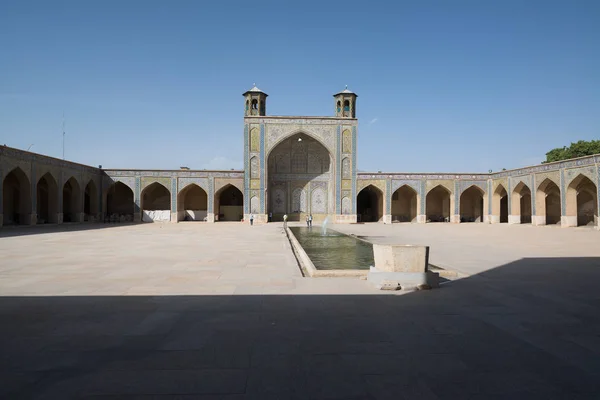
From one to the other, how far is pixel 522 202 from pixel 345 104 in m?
12.4

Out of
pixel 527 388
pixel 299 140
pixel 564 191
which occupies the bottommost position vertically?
pixel 527 388

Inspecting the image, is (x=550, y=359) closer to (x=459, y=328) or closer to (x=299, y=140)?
(x=459, y=328)

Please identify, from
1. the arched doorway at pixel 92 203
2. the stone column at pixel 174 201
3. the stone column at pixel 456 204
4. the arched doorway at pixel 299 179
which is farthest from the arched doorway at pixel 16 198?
the stone column at pixel 456 204

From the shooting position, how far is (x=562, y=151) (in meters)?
30.6

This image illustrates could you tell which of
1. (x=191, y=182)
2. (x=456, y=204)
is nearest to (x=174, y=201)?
(x=191, y=182)

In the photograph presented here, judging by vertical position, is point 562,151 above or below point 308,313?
above

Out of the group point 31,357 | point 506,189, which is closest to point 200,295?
point 31,357

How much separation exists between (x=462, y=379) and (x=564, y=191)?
20.1 meters

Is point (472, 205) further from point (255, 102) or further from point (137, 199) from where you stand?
point (137, 199)

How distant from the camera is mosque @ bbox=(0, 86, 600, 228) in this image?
20906 millimetres

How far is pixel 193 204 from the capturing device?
2611cm

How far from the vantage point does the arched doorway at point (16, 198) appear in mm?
16688

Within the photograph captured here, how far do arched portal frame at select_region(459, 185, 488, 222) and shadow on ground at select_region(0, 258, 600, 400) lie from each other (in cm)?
2364

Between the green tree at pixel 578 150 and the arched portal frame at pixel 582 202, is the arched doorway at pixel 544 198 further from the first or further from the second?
the green tree at pixel 578 150
